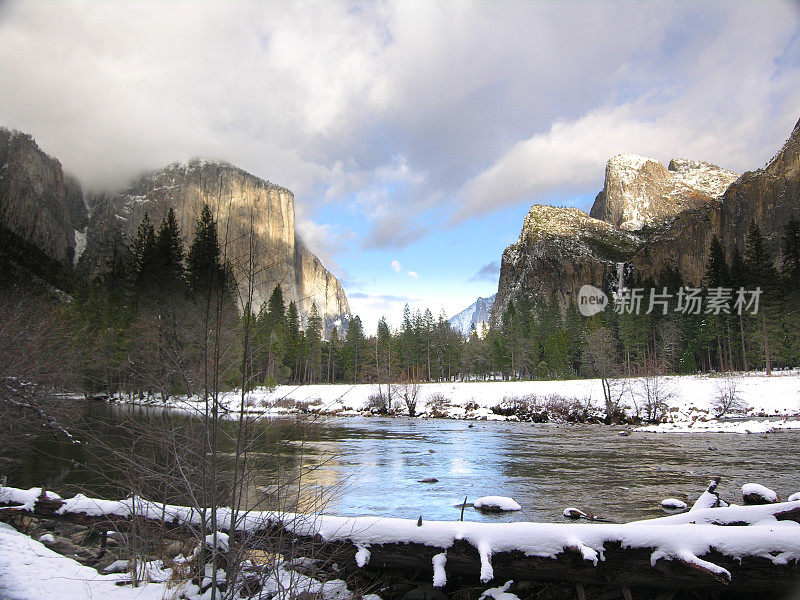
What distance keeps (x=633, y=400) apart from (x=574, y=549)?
33911mm

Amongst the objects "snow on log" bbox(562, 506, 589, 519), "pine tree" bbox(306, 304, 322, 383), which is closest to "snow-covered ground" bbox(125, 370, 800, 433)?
"snow on log" bbox(562, 506, 589, 519)

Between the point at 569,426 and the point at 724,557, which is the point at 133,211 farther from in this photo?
the point at 724,557

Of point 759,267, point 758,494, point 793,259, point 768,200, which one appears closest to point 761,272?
point 759,267

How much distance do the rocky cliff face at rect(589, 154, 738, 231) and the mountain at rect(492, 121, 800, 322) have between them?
423mm

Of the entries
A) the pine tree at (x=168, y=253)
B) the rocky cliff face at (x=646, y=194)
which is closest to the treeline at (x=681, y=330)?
the pine tree at (x=168, y=253)

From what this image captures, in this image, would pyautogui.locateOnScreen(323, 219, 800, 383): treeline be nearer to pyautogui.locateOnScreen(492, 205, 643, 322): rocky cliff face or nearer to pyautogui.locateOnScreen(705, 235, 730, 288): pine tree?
pyautogui.locateOnScreen(705, 235, 730, 288): pine tree

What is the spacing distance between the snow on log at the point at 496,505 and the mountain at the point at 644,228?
10714 centimetres

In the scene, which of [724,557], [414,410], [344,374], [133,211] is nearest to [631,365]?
[414,410]

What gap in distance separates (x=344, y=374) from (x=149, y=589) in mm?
77649

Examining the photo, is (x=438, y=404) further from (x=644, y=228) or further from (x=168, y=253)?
(x=644, y=228)

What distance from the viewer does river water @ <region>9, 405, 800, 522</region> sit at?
30.4 ft

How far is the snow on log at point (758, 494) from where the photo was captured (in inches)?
231

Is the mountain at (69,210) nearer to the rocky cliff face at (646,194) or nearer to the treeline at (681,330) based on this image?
the treeline at (681,330)

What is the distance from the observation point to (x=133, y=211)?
612 ft
